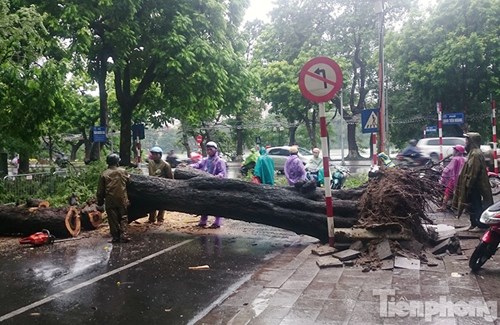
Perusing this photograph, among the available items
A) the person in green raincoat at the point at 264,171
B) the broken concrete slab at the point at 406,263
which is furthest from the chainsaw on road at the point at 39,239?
the broken concrete slab at the point at 406,263

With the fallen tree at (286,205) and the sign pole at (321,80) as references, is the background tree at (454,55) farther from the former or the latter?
the sign pole at (321,80)

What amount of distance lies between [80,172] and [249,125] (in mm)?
26409

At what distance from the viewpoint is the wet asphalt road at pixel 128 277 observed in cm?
461

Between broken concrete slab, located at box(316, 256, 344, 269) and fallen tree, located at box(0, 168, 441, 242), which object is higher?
fallen tree, located at box(0, 168, 441, 242)

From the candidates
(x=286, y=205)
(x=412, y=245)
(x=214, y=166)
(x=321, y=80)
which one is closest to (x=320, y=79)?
(x=321, y=80)

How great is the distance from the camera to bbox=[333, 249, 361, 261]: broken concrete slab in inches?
237

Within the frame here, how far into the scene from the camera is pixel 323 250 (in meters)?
6.46

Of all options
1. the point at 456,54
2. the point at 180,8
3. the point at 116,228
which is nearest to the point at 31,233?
the point at 116,228

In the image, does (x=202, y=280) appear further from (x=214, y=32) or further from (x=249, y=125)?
(x=249, y=125)

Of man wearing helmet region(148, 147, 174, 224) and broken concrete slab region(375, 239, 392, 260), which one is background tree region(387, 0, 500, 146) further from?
broken concrete slab region(375, 239, 392, 260)

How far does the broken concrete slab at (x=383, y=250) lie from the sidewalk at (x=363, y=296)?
37 cm

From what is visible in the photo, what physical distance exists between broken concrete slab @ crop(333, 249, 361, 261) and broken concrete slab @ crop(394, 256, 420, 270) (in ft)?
1.72

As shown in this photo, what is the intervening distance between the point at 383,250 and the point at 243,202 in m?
2.65

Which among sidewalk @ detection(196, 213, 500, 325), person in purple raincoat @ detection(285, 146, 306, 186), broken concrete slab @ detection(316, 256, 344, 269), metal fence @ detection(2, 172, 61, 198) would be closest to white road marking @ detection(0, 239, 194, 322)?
sidewalk @ detection(196, 213, 500, 325)
